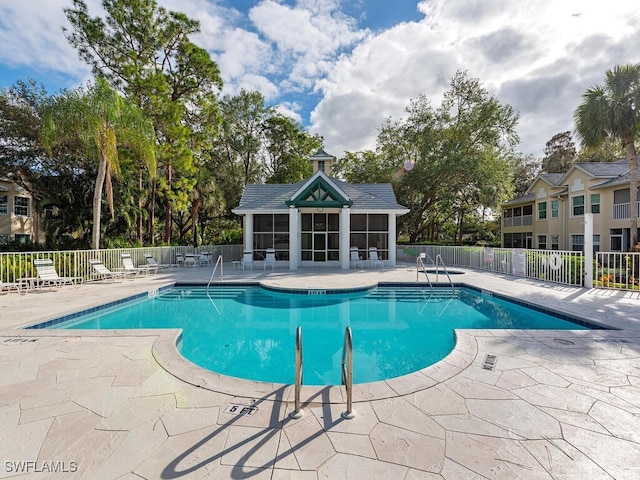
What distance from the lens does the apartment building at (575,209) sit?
1697 cm

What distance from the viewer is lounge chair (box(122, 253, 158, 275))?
40.4 feet

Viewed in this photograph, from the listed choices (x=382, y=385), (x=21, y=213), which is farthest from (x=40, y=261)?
(x=21, y=213)

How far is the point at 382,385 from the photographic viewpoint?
3316 mm

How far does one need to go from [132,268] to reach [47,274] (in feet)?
10.1

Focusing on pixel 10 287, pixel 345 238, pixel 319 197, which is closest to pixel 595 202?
pixel 345 238

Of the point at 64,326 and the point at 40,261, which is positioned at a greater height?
the point at 40,261

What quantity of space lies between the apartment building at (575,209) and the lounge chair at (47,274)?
2647 cm

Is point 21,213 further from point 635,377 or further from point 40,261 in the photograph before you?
point 635,377

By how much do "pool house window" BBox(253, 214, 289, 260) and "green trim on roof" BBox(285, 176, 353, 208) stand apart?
1697 millimetres

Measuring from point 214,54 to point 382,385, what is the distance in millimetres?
20409

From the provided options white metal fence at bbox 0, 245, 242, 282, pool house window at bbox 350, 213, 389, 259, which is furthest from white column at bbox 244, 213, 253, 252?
pool house window at bbox 350, 213, 389, 259

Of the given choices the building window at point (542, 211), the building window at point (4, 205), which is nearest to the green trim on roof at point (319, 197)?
the building window at point (542, 211)

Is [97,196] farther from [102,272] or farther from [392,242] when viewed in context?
[392,242]

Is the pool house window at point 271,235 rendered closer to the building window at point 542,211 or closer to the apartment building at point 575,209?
the apartment building at point 575,209
